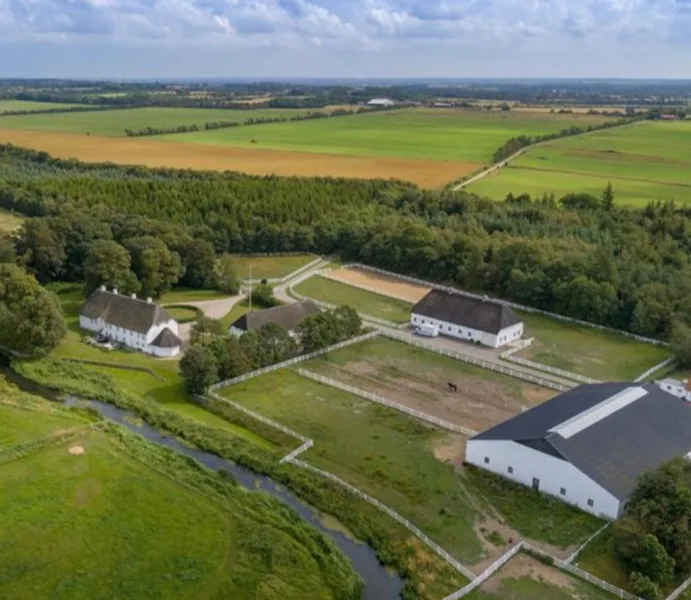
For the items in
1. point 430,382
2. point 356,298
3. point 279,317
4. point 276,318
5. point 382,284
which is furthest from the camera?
point 382,284

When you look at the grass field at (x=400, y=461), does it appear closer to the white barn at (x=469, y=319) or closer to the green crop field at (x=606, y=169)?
the white barn at (x=469, y=319)


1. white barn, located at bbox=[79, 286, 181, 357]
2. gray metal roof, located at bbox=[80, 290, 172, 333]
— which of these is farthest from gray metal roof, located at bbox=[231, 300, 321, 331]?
gray metal roof, located at bbox=[80, 290, 172, 333]

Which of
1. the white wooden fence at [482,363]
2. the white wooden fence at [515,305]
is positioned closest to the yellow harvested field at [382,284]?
the white wooden fence at [515,305]

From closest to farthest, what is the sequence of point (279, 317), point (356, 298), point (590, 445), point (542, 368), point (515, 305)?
point (590, 445), point (542, 368), point (279, 317), point (515, 305), point (356, 298)

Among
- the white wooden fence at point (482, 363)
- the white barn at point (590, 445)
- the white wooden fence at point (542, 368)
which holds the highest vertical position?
the white barn at point (590, 445)

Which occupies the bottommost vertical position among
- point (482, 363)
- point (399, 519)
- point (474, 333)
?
point (399, 519)

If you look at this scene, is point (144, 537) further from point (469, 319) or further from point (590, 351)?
point (590, 351)

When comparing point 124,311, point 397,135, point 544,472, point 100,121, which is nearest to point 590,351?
point 544,472
